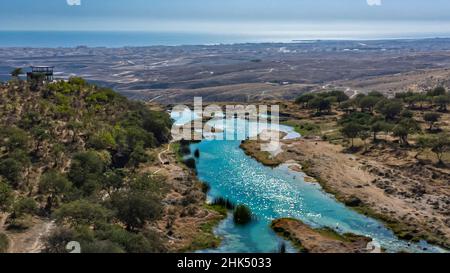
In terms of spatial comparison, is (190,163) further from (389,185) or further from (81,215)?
(81,215)

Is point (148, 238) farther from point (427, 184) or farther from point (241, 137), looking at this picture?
point (241, 137)

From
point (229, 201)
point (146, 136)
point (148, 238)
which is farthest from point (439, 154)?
point (148, 238)

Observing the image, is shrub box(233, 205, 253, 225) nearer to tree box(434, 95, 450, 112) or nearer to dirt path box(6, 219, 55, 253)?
dirt path box(6, 219, 55, 253)

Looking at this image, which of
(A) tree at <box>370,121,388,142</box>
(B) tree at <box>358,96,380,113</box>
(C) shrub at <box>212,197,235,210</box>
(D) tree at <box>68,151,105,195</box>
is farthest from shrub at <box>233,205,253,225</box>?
(B) tree at <box>358,96,380,113</box>

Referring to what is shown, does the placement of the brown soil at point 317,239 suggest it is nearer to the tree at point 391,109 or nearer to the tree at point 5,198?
the tree at point 5,198

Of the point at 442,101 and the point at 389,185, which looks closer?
the point at 389,185

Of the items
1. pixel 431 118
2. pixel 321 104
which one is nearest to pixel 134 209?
pixel 431 118
